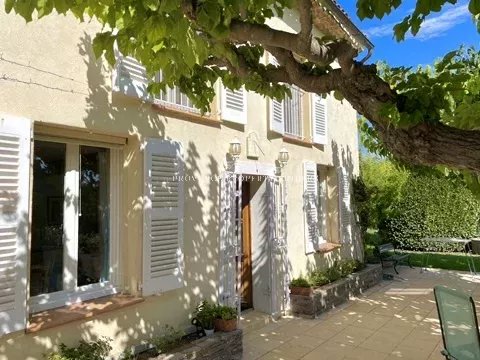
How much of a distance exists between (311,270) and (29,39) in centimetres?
719

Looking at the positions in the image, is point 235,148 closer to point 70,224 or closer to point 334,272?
point 70,224

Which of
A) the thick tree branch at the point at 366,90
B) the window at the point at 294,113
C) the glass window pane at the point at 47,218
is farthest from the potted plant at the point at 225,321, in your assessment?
the window at the point at 294,113

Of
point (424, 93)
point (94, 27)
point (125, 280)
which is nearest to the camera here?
point (424, 93)

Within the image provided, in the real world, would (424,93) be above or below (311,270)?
above

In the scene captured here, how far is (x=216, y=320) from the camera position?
591 cm

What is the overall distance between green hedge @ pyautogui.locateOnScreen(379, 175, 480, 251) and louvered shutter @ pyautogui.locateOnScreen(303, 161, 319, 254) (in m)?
9.13

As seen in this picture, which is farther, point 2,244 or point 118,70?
point 118,70

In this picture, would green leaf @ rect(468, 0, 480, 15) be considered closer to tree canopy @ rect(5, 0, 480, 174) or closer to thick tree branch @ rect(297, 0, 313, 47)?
tree canopy @ rect(5, 0, 480, 174)

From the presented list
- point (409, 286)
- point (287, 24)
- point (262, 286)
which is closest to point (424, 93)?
point (262, 286)

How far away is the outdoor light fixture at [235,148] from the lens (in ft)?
22.6

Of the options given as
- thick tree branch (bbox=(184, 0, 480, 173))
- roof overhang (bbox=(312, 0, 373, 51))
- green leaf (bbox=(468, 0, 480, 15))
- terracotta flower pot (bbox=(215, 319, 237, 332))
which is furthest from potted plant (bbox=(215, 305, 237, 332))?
roof overhang (bbox=(312, 0, 373, 51))

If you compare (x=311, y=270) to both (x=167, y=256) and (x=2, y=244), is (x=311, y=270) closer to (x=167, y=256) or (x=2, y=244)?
(x=167, y=256)

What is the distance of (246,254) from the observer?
8156 mm

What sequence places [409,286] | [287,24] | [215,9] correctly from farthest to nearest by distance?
[409,286] < [287,24] < [215,9]
